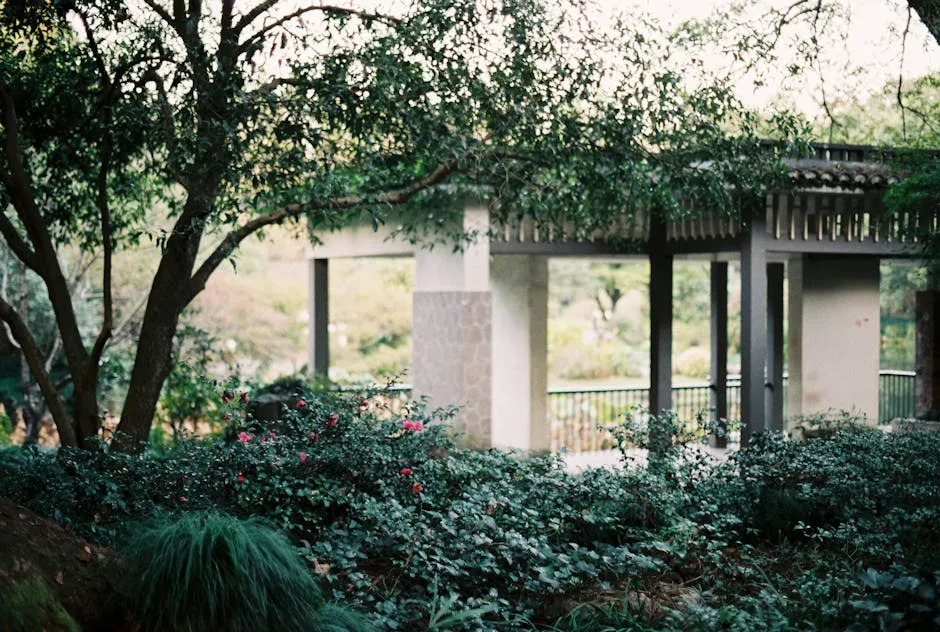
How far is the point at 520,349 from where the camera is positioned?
1313 cm

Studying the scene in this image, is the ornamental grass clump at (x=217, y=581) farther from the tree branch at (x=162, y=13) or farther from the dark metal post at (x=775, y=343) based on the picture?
the dark metal post at (x=775, y=343)

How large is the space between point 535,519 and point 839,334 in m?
8.24

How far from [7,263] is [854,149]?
10.5 m

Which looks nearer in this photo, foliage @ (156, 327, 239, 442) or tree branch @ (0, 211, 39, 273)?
tree branch @ (0, 211, 39, 273)

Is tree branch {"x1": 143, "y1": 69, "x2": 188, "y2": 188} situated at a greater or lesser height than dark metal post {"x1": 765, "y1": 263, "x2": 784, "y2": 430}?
greater

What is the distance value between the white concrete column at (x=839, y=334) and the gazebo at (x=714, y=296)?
0.5 inches

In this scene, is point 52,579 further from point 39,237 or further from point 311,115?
point 39,237

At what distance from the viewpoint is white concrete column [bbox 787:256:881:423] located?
1250cm

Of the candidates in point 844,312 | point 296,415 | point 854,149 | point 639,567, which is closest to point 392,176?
point 296,415

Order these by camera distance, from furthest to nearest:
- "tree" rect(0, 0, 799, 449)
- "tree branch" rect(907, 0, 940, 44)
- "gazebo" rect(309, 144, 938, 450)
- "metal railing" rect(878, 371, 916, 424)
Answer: "metal railing" rect(878, 371, 916, 424), "gazebo" rect(309, 144, 938, 450), "tree branch" rect(907, 0, 940, 44), "tree" rect(0, 0, 799, 449)

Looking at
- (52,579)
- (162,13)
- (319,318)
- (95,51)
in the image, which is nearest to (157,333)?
(95,51)

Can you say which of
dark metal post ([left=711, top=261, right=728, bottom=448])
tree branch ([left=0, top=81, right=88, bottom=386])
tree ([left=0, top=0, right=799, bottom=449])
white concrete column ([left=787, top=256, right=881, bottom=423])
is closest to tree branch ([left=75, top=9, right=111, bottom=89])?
tree ([left=0, top=0, right=799, bottom=449])

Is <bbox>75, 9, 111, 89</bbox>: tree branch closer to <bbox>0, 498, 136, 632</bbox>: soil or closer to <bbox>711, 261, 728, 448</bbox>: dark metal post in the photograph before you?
<bbox>0, 498, 136, 632</bbox>: soil

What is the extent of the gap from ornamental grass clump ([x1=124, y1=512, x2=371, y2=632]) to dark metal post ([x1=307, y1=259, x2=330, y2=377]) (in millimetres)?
9864
